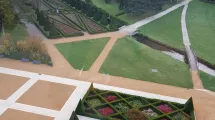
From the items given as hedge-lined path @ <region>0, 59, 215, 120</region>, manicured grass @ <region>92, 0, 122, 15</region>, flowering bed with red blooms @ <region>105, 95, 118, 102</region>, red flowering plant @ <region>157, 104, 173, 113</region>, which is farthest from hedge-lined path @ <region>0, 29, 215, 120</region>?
manicured grass @ <region>92, 0, 122, 15</region>

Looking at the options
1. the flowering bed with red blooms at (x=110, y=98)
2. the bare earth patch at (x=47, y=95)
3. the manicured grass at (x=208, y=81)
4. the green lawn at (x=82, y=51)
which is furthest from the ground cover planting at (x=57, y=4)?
the manicured grass at (x=208, y=81)

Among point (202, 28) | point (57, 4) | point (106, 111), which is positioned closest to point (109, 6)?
point (57, 4)

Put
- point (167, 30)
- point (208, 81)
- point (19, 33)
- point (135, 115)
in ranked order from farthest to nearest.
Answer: point (167, 30)
point (19, 33)
point (208, 81)
point (135, 115)

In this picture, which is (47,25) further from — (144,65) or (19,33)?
(144,65)

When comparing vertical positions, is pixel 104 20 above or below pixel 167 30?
below

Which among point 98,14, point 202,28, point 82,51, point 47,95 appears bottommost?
point 47,95

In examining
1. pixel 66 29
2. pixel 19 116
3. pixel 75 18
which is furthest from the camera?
pixel 75 18

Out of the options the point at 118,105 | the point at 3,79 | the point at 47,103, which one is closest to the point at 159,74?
the point at 118,105
